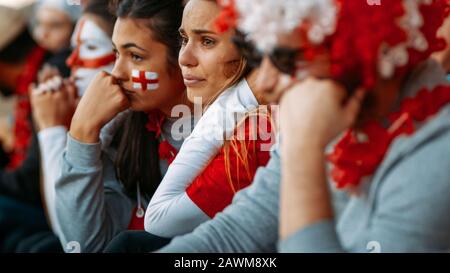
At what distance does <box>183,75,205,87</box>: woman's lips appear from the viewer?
1574 millimetres

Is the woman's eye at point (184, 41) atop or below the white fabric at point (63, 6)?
below

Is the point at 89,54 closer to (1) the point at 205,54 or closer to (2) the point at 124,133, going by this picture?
(2) the point at 124,133

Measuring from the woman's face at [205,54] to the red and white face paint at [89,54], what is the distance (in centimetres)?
29

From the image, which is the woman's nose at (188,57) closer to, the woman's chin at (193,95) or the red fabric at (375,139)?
the woman's chin at (193,95)

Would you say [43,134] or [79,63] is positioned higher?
[79,63]

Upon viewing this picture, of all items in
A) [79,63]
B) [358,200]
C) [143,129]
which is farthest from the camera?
[79,63]

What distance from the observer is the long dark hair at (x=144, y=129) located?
1648 mm

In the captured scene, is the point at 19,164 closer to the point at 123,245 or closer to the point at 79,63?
the point at 79,63

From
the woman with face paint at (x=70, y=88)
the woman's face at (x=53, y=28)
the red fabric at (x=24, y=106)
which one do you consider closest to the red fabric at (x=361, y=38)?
the woman with face paint at (x=70, y=88)

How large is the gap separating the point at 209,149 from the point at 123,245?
0.89ft

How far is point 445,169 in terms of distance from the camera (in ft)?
3.89

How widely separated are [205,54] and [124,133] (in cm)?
32

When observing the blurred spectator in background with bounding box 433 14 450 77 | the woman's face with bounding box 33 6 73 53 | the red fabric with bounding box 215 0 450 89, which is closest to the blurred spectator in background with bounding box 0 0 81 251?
the woman's face with bounding box 33 6 73 53
